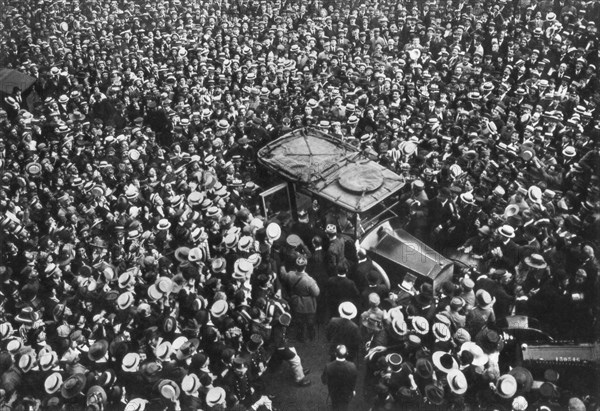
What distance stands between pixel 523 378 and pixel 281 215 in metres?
5.10

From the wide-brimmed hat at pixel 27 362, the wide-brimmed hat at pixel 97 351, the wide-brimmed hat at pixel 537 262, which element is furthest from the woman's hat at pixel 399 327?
the wide-brimmed hat at pixel 27 362

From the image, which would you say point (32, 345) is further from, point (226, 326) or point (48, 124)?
point (48, 124)

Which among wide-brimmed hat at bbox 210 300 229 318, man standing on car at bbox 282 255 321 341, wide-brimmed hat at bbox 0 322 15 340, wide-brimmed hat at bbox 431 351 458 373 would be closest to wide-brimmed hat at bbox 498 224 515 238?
wide-brimmed hat at bbox 431 351 458 373

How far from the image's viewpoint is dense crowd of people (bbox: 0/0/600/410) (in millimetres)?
6992

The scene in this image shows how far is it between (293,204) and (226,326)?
3.28 m

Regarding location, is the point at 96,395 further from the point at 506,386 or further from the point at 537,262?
the point at 537,262

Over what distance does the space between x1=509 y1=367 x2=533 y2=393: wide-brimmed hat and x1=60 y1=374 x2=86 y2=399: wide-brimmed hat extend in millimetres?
5565

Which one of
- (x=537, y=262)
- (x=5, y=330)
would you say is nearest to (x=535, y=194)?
(x=537, y=262)

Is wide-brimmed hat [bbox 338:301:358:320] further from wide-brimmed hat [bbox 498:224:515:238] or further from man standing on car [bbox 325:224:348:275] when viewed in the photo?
wide-brimmed hat [bbox 498:224:515:238]

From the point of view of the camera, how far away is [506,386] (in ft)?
20.4

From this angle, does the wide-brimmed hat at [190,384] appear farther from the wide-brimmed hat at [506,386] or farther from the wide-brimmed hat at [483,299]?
the wide-brimmed hat at [483,299]

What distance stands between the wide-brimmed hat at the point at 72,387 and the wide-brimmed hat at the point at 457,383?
471 cm

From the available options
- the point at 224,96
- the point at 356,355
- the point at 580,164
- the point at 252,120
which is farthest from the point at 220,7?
the point at 356,355

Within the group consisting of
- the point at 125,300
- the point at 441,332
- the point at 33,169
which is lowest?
the point at 33,169
